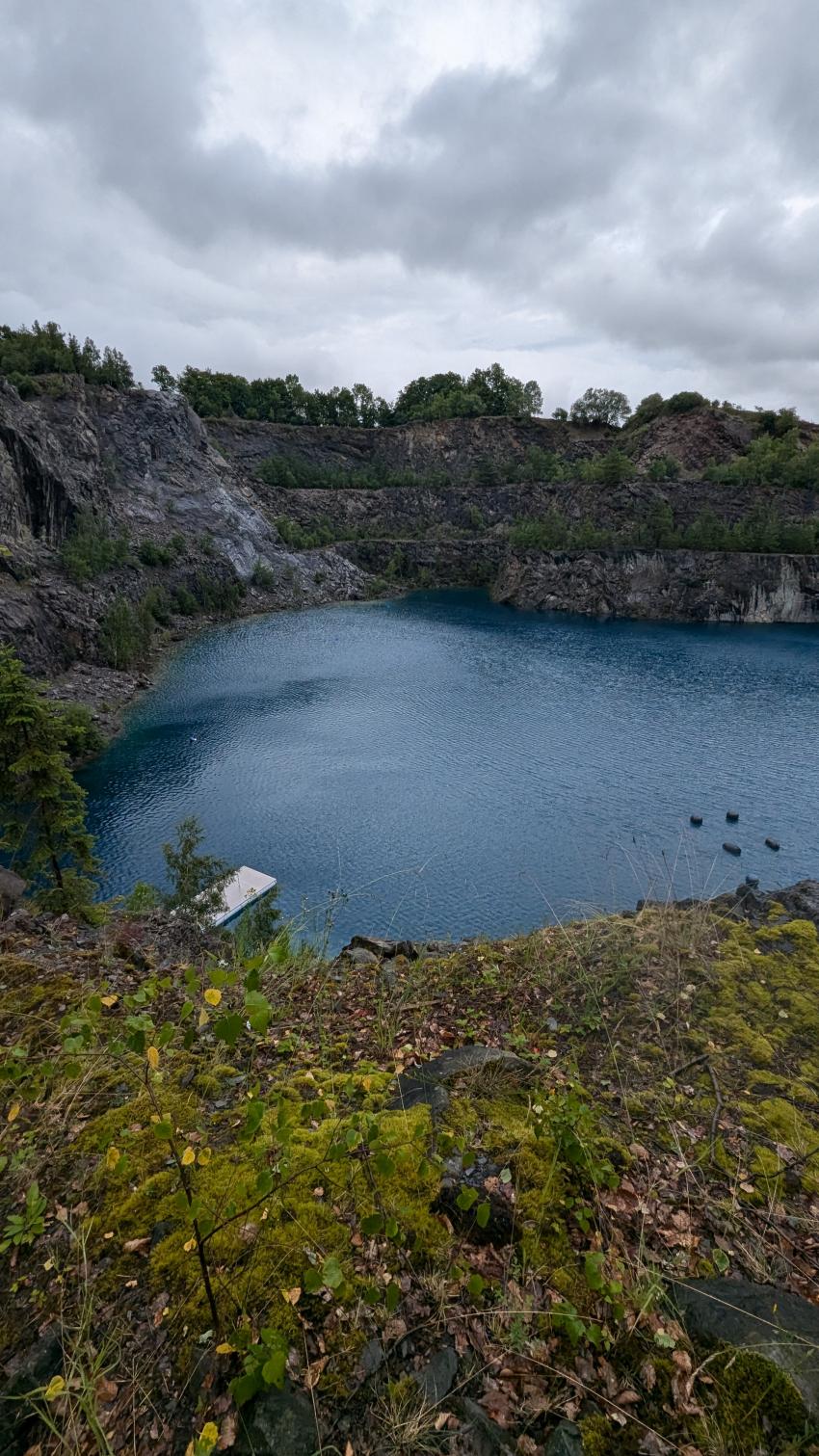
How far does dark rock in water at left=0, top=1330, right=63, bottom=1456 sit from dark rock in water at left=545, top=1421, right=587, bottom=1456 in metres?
1.98

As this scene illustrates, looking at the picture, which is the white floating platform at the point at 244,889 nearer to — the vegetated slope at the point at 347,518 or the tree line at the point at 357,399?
the vegetated slope at the point at 347,518

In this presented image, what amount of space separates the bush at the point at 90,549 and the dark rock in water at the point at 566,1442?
5028 centimetres

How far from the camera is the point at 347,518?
284 ft

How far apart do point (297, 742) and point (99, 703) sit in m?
12.5

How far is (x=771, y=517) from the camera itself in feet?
220

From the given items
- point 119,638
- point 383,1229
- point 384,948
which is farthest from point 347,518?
point 383,1229

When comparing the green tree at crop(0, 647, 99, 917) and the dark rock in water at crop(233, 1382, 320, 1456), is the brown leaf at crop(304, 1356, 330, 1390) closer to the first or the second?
the dark rock in water at crop(233, 1382, 320, 1456)

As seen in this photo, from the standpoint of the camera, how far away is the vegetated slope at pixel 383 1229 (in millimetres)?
2389

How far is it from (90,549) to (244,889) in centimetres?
3926

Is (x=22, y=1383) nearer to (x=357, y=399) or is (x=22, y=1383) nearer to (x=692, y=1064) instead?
(x=692, y=1064)

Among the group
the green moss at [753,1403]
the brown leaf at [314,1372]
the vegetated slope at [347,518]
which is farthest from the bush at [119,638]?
the green moss at [753,1403]

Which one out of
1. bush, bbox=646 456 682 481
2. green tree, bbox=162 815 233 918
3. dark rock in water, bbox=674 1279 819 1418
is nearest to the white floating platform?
green tree, bbox=162 815 233 918

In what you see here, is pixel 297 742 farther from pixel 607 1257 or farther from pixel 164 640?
pixel 607 1257

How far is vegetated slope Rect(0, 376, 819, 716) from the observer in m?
44.2
